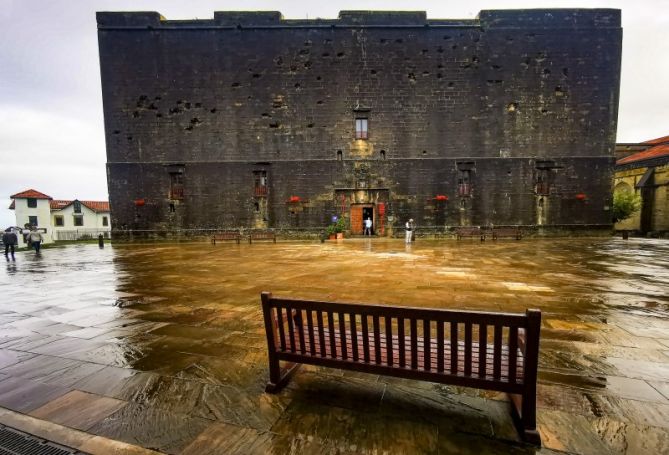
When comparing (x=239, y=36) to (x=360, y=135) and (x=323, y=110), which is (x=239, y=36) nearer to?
(x=323, y=110)

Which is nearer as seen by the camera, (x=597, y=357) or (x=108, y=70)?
(x=597, y=357)

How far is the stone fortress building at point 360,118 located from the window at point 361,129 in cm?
A: 25

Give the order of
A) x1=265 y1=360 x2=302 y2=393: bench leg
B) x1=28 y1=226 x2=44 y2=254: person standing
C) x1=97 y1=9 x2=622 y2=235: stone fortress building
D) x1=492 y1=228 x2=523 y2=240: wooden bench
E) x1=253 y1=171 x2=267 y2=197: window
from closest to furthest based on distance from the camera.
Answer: x1=265 y1=360 x2=302 y2=393: bench leg < x1=28 y1=226 x2=44 y2=254: person standing < x1=492 y1=228 x2=523 y2=240: wooden bench < x1=97 y1=9 x2=622 y2=235: stone fortress building < x1=253 y1=171 x2=267 y2=197: window

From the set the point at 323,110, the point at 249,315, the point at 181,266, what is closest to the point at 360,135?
the point at 323,110

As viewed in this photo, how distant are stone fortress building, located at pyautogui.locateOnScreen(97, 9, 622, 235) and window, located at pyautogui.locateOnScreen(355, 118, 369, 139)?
251 millimetres

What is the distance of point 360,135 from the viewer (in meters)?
18.0

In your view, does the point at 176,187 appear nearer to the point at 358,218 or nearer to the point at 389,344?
the point at 358,218

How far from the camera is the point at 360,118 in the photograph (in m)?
17.9

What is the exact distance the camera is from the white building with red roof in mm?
33906

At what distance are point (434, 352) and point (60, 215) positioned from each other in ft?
172

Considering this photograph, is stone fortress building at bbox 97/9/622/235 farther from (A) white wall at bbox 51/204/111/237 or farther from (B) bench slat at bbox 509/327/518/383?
(A) white wall at bbox 51/204/111/237

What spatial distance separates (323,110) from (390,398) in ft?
58.4

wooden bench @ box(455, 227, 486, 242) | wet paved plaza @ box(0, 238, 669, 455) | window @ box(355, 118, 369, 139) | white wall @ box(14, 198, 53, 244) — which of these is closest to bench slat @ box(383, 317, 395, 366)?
wet paved plaza @ box(0, 238, 669, 455)

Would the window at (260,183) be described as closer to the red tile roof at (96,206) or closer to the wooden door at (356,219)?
the wooden door at (356,219)
